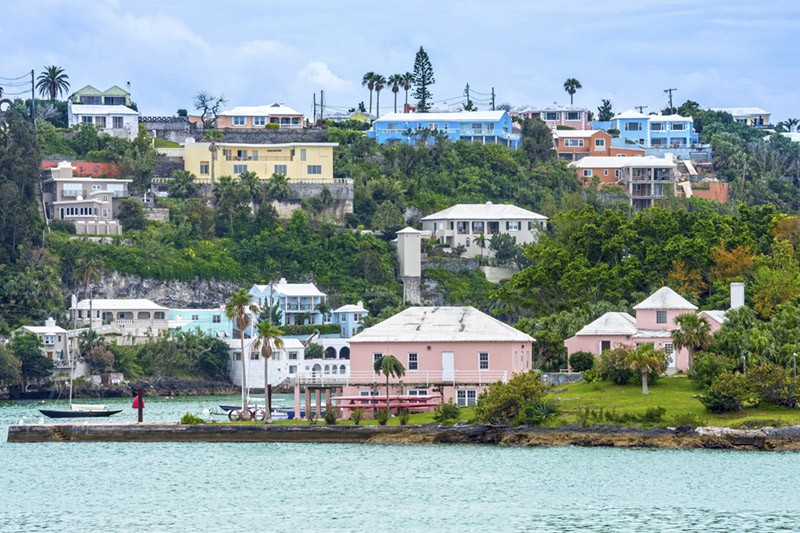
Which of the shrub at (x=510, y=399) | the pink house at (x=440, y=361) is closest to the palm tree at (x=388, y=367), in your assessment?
the pink house at (x=440, y=361)

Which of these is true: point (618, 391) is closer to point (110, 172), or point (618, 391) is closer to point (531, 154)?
point (110, 172)

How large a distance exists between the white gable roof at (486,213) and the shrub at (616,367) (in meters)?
64.1

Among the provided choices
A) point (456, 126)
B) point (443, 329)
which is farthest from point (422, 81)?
point (443, 329)

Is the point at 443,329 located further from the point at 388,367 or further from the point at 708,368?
the point at 708,368

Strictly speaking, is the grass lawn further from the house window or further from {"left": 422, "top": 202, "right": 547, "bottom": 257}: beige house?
{"left": 422, "top": 202, "right": 547, "bottom": 257}: beige house

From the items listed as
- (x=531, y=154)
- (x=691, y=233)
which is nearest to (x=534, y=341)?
(x=691, y=233)

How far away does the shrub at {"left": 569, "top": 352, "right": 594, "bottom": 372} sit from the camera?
9012cm

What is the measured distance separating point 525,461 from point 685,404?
8.67 metres

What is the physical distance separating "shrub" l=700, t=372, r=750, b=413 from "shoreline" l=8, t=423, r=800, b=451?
73.2 inches

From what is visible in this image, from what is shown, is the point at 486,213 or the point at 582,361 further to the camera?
the point at 486,213

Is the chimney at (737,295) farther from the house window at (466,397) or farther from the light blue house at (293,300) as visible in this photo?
the light blue house at (293,300)

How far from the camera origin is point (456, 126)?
17350 centimetres

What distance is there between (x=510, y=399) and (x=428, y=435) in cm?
344

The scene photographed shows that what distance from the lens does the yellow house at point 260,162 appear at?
153m
